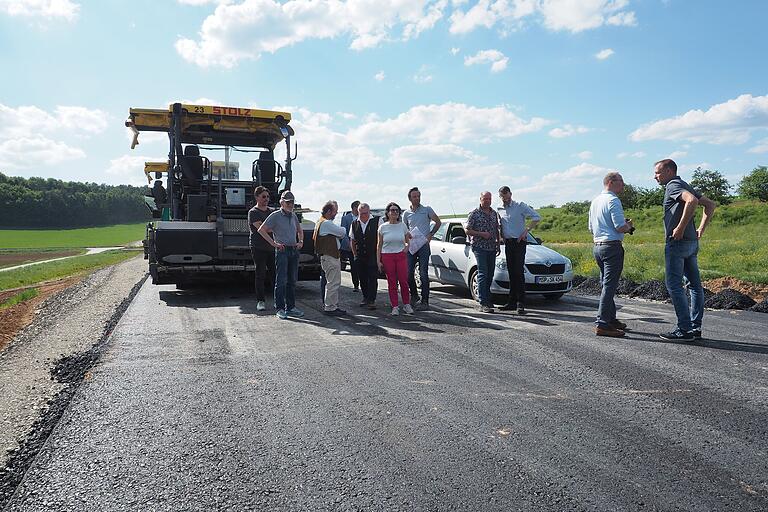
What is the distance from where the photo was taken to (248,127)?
11828mm

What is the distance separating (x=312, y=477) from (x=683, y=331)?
4.99 m

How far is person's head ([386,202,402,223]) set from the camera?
8.66 metres

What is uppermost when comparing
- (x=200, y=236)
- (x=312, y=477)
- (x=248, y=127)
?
(x=248, y=127)

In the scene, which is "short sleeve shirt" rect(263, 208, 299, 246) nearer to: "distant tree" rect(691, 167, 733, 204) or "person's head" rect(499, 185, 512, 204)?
"person's head" rect(499, 185, 512, 204)

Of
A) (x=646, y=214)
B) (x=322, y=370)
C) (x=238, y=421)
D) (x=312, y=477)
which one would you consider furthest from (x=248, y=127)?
(x=646, y=214)

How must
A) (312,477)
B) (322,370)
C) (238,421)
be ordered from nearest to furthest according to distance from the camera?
(312,477) → (238,421) → (322,370)

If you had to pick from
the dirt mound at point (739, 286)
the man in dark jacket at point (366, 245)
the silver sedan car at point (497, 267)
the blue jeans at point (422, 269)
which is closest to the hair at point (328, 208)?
the man in dark jacket at point (366, 245)

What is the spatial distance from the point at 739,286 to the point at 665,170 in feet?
19.7

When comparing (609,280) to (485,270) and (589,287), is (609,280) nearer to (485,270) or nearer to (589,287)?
(485,270)

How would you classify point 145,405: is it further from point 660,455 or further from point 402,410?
point 660,455

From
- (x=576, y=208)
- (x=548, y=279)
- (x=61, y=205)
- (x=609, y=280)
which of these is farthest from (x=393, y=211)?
(x=61, y=205)

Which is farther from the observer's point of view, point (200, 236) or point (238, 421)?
point (200, 236)

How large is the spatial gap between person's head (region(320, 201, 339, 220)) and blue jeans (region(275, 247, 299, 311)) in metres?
0.73

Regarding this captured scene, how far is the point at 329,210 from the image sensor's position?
9031 millimetres
